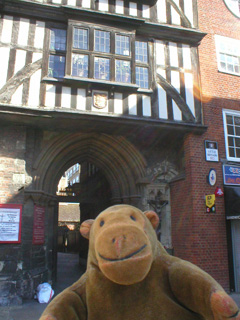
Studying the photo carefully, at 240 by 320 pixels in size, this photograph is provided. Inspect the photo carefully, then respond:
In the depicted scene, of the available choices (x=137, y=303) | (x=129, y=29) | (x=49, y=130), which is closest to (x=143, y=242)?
(x=137, y=303)

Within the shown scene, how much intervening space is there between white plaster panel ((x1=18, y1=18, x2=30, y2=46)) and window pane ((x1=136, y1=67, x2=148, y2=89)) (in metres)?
3.10

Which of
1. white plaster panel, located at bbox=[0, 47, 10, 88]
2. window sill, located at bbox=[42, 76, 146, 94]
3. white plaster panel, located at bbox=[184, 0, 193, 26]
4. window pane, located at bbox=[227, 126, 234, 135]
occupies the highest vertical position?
white plaster panel, located at bbox=[184, 0, 193, 26]

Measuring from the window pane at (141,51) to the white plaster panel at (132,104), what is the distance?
126 cm

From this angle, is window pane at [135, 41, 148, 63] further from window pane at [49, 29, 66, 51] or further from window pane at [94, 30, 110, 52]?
window pane at [49, 29, 66, 51]

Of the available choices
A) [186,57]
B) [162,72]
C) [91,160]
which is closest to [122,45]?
[162,72]

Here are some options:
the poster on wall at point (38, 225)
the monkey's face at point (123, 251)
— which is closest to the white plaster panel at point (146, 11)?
the poster on wall at point (38, 225)

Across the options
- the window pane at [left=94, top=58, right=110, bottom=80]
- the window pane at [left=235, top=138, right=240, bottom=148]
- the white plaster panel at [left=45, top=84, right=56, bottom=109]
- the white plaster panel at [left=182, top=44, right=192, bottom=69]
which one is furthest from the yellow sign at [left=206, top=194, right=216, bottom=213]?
the white plaster panel at [left=45, top=84, right=56, bottom=109]

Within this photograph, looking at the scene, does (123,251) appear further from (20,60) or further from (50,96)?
(20,60)

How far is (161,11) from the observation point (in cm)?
863

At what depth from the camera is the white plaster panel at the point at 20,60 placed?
288 inches

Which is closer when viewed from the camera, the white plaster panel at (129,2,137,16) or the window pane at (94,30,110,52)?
the window pane at (94,30,110,52)

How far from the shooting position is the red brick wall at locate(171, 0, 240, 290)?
Answer: 767 cm

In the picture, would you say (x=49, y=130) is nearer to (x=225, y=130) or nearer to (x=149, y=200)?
(x=149, y=200)

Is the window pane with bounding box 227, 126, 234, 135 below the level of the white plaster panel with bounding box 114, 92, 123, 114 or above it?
below
